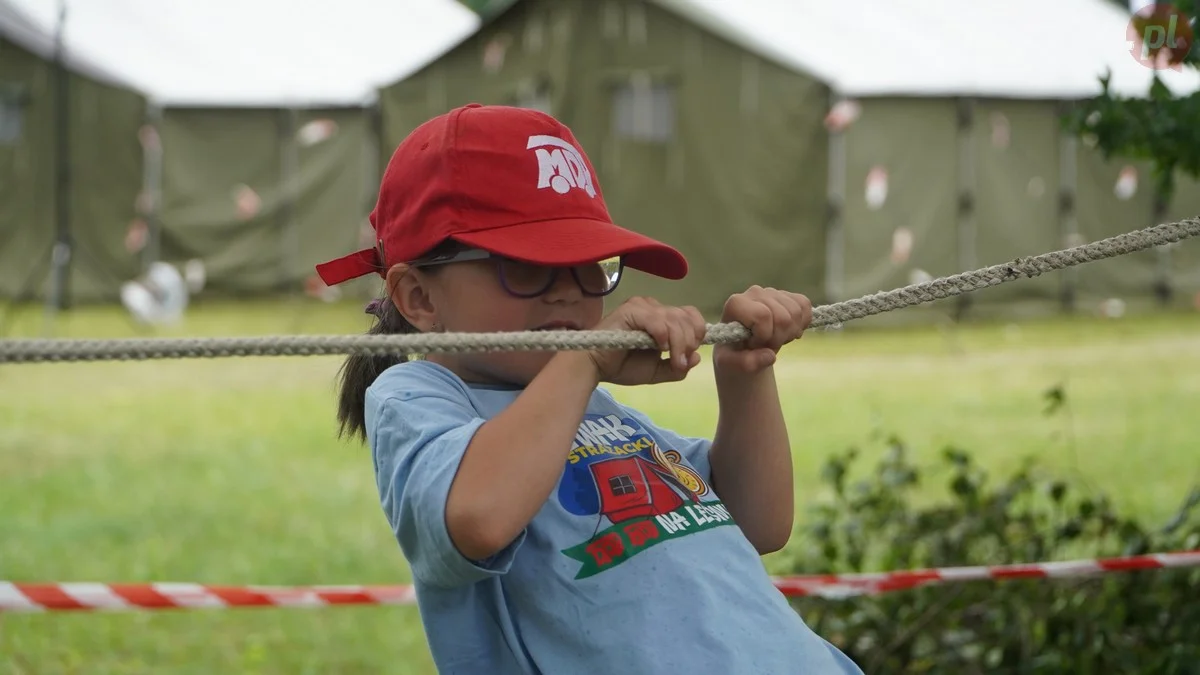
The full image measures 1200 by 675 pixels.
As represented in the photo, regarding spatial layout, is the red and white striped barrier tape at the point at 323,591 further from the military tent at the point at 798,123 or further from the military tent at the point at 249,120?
the military tent at the point at 249,120


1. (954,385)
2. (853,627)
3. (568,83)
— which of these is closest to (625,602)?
(853,627)

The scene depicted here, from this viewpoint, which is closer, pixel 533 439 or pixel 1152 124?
pixel 533 439

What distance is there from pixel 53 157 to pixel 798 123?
24.2 ft

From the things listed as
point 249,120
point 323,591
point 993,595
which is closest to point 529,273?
point 323,591

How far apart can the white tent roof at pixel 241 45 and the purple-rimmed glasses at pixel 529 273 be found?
40.2 ft

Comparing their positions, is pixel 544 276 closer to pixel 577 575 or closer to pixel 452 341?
pixel 452 341

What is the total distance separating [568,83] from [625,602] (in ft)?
34.8

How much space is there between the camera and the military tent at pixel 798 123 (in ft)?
39.4

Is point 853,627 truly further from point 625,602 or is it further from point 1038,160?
point 1038,160

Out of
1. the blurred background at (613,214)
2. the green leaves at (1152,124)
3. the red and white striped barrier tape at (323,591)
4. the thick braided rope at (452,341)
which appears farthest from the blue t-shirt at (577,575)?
the blurred background at (613,214)

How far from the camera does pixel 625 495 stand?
5.54 feet

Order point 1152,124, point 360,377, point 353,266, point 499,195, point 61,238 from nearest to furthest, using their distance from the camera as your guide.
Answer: point 499,195 → point 353,266 → point 360,377 → point 1152,124 → point 61,238

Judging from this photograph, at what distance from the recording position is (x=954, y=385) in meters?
8.43

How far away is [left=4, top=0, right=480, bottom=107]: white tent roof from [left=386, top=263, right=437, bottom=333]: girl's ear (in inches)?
480
